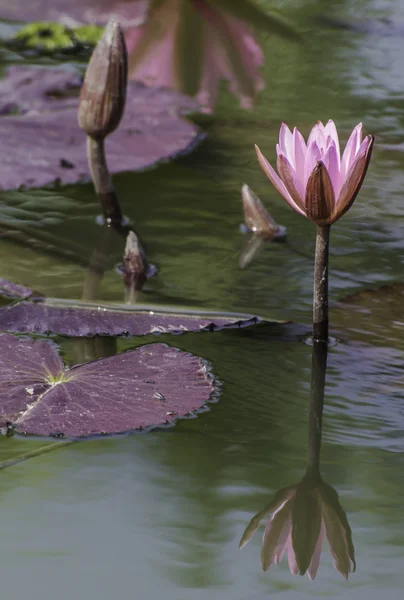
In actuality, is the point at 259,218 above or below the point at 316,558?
above

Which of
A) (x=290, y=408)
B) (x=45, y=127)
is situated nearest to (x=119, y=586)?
(x=290, y=408)

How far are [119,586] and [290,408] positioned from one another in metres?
0.41

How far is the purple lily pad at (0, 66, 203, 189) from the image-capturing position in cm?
190

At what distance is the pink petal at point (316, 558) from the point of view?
806 millimetres

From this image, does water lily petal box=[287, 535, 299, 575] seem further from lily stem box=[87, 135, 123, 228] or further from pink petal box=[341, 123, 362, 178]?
lily stem box=[87, 135, 123, 228]

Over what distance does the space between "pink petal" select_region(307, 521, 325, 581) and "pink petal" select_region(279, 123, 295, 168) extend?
20.3 inches

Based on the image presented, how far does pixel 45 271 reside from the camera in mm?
1516

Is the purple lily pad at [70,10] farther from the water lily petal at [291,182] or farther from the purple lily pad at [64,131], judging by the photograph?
the water lily petal at [291,182]

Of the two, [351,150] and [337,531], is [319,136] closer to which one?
[351,150]

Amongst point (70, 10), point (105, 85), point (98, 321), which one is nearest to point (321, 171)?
point (98, 321)

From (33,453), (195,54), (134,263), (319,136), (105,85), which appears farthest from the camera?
(195,54)

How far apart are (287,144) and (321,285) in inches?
7.5

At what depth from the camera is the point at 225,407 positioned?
1116 millimetres

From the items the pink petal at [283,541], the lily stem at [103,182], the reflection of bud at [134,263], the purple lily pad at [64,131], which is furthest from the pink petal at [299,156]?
the purple lily pad at [64,131]
